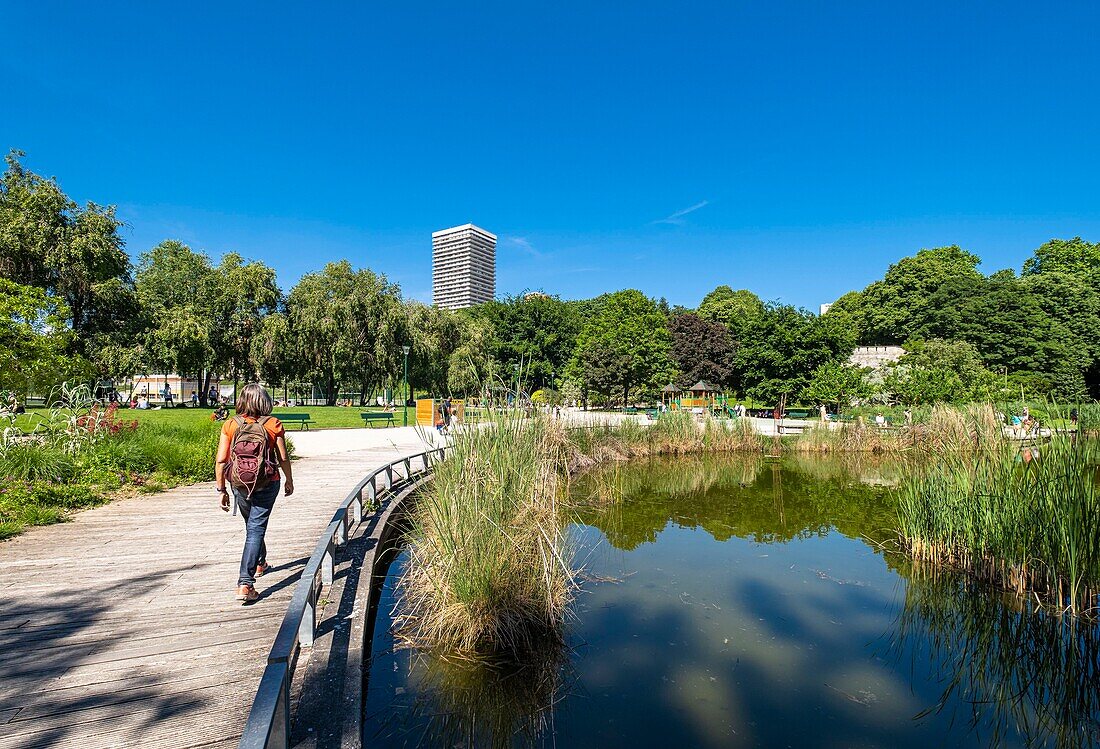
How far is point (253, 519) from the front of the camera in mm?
3973

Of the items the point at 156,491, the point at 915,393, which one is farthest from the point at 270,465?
the point at 915,393

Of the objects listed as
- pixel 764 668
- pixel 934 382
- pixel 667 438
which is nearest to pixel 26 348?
→ pixel 764 668

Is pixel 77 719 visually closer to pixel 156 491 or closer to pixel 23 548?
pixel 23 548

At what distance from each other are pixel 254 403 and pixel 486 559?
7.00ft

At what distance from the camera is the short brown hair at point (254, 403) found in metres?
3.91

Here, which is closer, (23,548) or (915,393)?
(23,548)

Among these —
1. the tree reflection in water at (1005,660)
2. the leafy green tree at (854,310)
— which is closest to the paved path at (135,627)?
the tree reflection in water at (1005,660)

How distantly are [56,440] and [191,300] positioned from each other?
29.8 metres

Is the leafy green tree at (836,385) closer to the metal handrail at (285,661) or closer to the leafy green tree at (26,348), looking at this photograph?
the metal handrail at (285,661)

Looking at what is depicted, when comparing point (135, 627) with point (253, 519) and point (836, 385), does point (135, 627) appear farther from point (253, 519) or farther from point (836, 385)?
point (836, 385)

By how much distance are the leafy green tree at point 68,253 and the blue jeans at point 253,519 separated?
79.7 feet

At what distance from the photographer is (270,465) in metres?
3.90

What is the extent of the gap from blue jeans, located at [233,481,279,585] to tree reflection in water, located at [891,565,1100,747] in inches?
192

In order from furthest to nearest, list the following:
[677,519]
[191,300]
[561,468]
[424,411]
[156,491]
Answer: [191,300] < [424,411] < [561,468] < [677,519] < [156,491]
